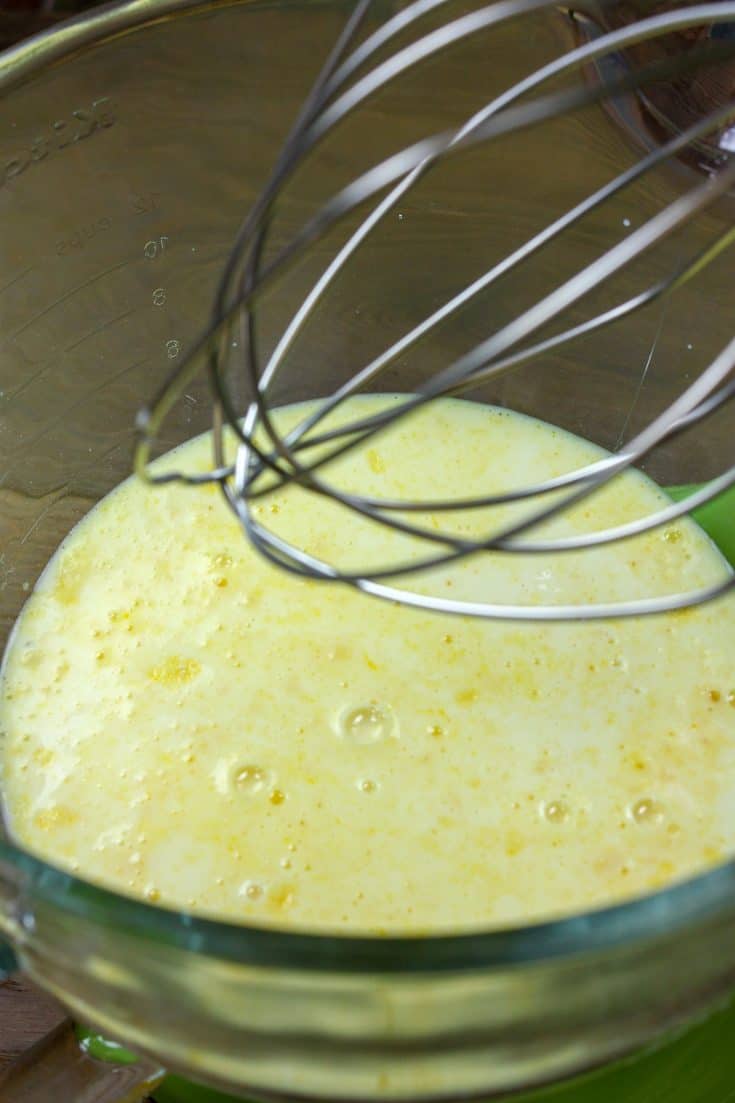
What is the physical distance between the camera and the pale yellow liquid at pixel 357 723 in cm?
68

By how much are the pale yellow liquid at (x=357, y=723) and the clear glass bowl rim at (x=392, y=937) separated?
228mm

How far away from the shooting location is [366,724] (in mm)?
732

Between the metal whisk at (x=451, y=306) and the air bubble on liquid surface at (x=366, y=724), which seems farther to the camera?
→ the air bubble on liquid surface at (x=366, y=724)

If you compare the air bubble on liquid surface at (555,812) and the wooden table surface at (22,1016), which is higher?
the wooden table surface at (22,1016)

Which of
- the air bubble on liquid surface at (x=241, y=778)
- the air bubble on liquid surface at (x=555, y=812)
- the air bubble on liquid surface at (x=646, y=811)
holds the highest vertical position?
the air bubble on liquid surface at (x=241, y=778)

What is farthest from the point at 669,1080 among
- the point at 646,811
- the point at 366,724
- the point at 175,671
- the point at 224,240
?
the point at 224,240

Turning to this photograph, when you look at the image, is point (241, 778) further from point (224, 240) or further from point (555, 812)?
point (224, 240)

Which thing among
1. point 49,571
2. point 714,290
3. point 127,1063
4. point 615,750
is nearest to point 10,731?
point 49,571

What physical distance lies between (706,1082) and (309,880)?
22 cm

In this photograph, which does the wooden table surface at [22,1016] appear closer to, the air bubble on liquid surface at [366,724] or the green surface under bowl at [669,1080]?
the green surface under bowl at [669,1080]

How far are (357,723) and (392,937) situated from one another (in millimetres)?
321

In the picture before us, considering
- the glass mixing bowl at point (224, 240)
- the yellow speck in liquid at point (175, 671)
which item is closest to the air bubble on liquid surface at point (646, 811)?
the glass mixing bowl at point (224, 240)

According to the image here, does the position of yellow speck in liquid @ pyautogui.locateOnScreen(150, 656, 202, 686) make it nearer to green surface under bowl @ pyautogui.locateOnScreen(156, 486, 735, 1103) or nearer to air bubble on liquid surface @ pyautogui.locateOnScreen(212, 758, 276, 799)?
air bubble on liquid surface @ pyautogui.locateOnScreen(212, 758, 276, 799)

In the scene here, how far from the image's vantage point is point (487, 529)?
840 mm
